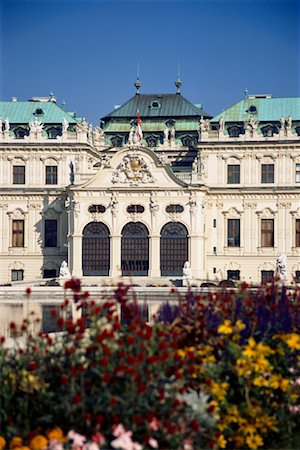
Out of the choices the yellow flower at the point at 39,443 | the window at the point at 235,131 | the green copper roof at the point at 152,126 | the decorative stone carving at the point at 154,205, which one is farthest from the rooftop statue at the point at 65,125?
the yellow flower at the point at 39,443

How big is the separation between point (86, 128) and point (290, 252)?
19223mm

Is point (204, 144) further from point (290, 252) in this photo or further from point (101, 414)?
point (101, 414)

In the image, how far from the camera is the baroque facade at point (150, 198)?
2298 inches

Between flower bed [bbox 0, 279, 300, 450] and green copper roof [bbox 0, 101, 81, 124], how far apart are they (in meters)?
52.2

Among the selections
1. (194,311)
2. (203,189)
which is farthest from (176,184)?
(194,311)

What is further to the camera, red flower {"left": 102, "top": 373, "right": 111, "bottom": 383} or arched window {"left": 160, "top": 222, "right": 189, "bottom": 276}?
arched window {"left": 160, "top": 222, "right": 189, "bottom": 276}

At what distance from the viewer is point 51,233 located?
6312cm

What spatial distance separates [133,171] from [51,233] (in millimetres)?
9475

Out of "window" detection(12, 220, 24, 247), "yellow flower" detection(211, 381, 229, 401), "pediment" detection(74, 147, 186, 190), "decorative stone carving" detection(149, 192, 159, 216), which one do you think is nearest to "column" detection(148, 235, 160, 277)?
"decorative stone carving" detection(149, 192, 159, 216)

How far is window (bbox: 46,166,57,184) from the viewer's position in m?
63.5

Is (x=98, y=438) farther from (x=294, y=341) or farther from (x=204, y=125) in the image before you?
(x=204, y=125)

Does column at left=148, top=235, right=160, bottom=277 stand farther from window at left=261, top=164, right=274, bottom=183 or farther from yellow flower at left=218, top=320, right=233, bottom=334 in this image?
yellow flower at left=218, top=320, right=233, bottom=334

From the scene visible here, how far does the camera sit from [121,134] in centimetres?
6894

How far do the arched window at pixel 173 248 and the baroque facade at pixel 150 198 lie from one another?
3.0 inches
